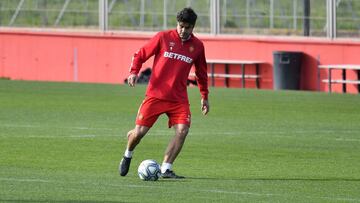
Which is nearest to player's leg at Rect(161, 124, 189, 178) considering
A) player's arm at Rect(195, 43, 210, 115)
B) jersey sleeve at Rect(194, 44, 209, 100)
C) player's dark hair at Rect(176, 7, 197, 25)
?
player's arm at Rect(195, 43, 210, 115)

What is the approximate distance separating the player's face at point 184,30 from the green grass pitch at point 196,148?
5.67 ft

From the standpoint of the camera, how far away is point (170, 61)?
1619 cm

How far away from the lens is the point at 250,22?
128ft

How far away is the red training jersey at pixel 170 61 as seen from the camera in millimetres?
16109

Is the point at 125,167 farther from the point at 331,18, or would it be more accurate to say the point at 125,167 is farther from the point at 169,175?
the point at 331,18

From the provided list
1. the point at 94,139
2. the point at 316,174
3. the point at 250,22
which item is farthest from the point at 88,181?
the point at 250,22

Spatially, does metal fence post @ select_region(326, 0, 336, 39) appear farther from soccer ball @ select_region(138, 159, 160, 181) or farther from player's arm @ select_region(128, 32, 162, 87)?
soccer ball @ select_region(138, 159, 160, 181)

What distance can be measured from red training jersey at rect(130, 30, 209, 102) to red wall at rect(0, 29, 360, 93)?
19.8 metres

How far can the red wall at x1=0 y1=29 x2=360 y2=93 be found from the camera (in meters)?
36.8

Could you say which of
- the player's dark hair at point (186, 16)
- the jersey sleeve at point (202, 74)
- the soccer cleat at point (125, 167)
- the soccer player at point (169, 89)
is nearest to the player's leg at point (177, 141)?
the soccer player at point (169, 89)

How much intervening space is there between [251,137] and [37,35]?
21959 mm

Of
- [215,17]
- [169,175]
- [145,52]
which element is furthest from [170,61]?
[215,17]

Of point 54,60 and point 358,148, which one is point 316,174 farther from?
point 54,60

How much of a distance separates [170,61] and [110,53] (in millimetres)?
25197
